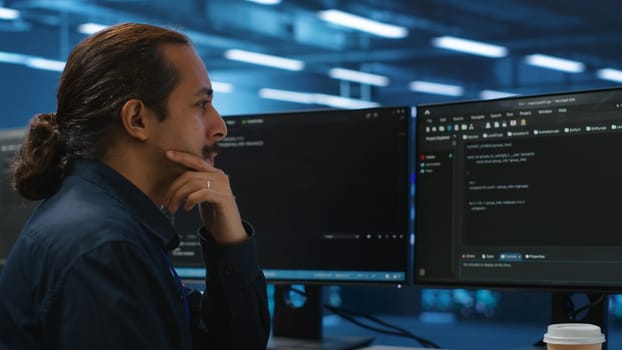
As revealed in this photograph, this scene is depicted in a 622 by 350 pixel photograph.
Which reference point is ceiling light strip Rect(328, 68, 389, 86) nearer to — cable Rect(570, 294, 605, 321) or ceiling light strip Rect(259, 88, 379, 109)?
ceiling light strip Rect(259, 88, 379, 109)

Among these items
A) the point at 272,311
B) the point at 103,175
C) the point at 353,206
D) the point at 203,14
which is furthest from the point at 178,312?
the point at 203,14

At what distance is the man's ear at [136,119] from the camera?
1.16 metres

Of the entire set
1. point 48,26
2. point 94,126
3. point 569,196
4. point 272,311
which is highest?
point 48,26

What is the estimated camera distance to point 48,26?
4.98 metres

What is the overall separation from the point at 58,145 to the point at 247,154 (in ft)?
2.33

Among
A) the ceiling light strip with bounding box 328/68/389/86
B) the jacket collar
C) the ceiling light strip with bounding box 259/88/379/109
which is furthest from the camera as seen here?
the ceiling light strip with bounding box 259/88/379/109

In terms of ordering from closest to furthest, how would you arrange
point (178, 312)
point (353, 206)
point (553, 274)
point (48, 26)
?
point (178, 312), point (553, 274), point (353, 206), point (48, 26)

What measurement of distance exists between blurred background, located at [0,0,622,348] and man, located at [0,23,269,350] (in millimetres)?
3136

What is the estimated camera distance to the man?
3.14ft

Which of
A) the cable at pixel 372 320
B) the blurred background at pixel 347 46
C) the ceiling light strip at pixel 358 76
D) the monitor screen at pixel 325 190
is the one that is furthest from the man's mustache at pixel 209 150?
the ceiling light strip at pixel 358 76

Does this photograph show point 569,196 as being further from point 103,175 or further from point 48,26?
point 48,26

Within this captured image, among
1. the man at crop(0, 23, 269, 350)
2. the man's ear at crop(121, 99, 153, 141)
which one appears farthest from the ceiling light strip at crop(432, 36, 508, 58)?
the man's ear at crop(121, 99, 153, 141)

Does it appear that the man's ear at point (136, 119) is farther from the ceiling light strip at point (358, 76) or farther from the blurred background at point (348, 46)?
the ceiling light strip at point (358, 76)

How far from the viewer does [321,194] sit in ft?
5.92
